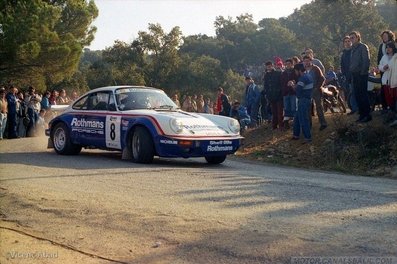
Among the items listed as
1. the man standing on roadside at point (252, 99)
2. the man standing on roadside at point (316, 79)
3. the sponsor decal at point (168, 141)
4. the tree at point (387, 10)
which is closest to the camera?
the sponsor decal at point (168, 141)

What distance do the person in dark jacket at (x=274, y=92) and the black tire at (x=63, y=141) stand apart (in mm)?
5270

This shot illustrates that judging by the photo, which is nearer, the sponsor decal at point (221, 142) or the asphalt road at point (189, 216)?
the asphalt road at point (189, 216)

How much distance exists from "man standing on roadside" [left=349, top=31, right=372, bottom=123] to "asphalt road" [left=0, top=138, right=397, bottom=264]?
379 cm

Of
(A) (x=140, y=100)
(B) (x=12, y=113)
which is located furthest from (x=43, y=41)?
(A) (x=140, y=100)

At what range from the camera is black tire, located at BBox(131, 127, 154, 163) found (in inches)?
421

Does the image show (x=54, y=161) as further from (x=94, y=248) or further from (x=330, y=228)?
(x=330, y=228)

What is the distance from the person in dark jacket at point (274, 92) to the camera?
14.6 metres

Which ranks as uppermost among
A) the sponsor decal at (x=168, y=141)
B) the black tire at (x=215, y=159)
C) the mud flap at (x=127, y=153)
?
the sponsor decal at (x=168, y=141)

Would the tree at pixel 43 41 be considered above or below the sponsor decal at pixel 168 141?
above

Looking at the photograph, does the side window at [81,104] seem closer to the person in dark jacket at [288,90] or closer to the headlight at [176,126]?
the headlight at [176,126]

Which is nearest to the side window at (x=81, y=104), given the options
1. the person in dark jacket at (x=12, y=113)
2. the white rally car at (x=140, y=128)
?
the white rally car at (x=140, y=128)

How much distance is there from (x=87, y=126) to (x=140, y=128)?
1.81 meters

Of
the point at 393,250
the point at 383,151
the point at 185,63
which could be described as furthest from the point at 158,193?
the point at 185,63

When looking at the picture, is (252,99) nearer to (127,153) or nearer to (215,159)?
(215,159)
